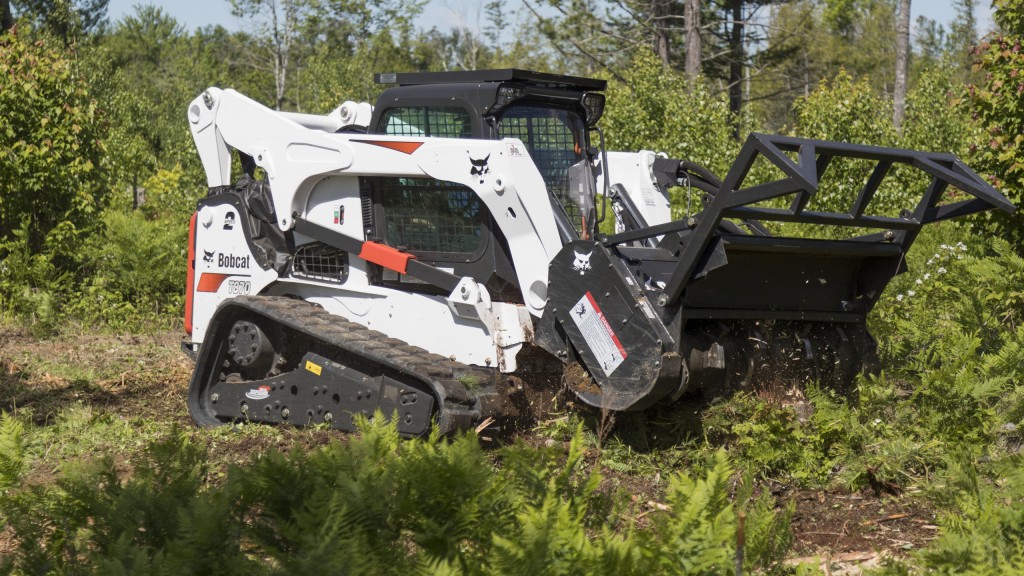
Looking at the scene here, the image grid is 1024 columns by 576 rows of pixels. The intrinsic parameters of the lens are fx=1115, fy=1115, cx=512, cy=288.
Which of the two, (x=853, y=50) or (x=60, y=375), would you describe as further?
(x=853, y=50)

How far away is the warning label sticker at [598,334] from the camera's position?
605 centimetres

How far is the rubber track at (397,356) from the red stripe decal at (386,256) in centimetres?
44

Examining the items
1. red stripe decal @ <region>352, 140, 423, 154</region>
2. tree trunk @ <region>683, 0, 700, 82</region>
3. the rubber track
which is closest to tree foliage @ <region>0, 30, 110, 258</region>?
the rubber track

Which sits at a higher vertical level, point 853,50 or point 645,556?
point 853,50

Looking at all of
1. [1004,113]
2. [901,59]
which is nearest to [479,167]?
[1004,113]

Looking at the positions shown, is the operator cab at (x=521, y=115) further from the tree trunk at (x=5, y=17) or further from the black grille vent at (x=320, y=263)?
the tree trunk at (x=5, y=17)

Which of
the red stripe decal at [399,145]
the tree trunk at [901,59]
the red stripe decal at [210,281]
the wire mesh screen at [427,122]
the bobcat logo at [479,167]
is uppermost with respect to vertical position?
the tree trunk at [901,59]

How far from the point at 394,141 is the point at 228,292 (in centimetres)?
188

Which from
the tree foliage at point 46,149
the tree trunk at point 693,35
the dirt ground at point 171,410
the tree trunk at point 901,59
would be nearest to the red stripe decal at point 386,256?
the dirt ground at point 171,410

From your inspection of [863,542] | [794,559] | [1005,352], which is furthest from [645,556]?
[1005,352]

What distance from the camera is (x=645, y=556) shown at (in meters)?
3.35

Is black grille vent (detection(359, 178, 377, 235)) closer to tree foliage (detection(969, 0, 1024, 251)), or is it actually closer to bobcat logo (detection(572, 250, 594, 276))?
bobcat logo (detection(572, 250, 594, 276))

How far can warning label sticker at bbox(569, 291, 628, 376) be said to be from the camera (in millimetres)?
6055

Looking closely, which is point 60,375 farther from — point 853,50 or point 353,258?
point 853,50
